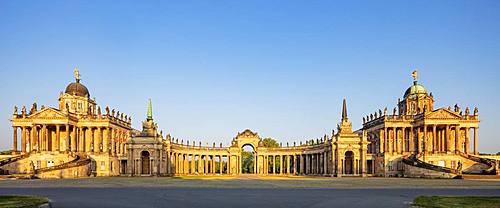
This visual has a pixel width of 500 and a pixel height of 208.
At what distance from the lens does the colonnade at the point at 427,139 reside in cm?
10162

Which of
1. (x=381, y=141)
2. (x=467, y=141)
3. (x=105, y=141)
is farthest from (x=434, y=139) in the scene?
(x=105, y=141)

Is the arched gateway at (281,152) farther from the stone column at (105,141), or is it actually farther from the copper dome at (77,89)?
the copper dome at (77,89)

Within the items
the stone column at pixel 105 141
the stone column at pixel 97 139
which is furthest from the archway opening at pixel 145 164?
the stone column at pixel 97 139

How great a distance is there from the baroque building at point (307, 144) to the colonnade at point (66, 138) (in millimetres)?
184

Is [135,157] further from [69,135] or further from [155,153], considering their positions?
[69,135]

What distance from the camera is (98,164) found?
102 meters

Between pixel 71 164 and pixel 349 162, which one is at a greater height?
pixel 71 164

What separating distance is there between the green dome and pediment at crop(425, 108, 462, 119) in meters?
12.5

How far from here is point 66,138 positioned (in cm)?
9831

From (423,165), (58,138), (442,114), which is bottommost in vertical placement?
(423,165)


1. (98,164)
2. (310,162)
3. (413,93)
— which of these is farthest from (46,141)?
(413,93)

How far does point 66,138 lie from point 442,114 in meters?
70.8

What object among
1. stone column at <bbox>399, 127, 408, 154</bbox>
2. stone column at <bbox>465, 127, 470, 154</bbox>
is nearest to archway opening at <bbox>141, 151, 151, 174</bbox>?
stone column at <bbox>399, 127, 408, 154</bbox>

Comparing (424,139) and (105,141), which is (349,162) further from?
(105,141)
